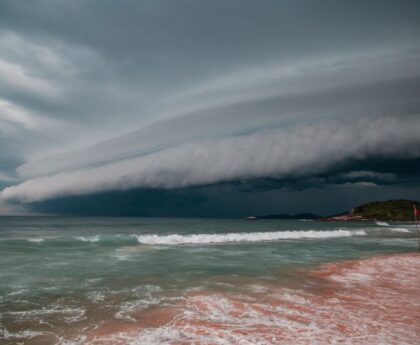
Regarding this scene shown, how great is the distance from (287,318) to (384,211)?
626ft

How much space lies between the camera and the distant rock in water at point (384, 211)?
6453 inches

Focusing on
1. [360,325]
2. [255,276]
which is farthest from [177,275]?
[360,325]

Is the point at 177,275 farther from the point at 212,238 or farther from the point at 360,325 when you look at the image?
the point at 212,238

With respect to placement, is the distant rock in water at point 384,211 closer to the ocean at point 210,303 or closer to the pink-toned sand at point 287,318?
the ocean at point 210,303

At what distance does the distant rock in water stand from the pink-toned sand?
17174cm

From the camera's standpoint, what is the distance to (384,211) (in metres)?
173

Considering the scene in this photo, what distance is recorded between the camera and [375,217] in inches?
6614

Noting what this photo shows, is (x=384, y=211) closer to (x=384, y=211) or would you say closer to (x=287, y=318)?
(x=384, y=211)

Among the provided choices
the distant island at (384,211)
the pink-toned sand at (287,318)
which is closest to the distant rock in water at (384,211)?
A: the distant island at (384,211)

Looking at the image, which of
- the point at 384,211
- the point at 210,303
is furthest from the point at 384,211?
the point at 210,303

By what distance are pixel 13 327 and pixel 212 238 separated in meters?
36.2

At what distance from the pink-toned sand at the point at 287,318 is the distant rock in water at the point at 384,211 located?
172 m

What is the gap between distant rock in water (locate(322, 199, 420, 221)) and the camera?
16390cm

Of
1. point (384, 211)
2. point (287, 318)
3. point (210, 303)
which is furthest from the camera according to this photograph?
point (384, 211)
